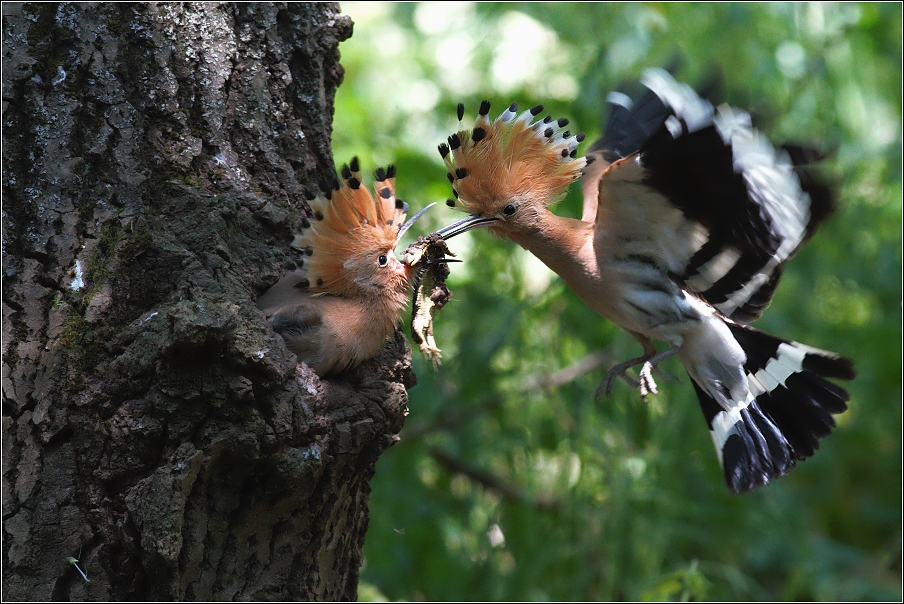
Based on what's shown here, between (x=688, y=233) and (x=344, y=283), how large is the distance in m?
1.19

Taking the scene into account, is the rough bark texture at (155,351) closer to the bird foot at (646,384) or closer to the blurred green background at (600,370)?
the bird foot at (646,384)

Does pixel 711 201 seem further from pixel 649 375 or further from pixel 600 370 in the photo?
pixel 600 370

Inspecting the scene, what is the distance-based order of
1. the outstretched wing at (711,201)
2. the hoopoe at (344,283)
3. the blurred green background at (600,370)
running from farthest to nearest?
the blurred green background at (600,370), the outstretched wing at (711,201), the hoopoe at (344,283)

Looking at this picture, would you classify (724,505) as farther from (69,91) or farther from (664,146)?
(69,91)

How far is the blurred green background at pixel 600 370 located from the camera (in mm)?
3533

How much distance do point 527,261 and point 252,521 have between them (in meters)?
2.65

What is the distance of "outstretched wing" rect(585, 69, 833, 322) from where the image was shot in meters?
2.22

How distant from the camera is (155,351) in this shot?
5.10 ft

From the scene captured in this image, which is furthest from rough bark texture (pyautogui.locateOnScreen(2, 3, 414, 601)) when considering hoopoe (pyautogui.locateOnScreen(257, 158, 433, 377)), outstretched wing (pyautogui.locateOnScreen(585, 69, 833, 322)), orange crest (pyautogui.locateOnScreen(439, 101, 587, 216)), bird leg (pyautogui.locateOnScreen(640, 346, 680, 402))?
bird leg (pyautogui.locateOnScreen(640, 346, 680, 402))

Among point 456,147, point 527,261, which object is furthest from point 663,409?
point 456,147

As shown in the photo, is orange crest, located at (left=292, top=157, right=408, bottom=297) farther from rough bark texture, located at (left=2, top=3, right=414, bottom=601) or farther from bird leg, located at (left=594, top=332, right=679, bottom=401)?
bird leg, located at (left=594, top=332, right=679, bottom=401)

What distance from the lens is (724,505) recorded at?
13.2ft

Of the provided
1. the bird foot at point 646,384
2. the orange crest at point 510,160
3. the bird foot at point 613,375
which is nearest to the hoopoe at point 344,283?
the orange crest at point 510,160

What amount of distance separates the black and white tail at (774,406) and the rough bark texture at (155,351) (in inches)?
56.5
